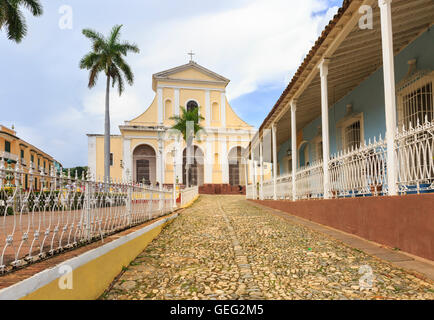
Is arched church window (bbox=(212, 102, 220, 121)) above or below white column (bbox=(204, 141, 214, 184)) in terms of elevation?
above

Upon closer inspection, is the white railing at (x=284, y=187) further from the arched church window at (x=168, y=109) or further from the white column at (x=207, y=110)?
the arched church window at (x=168, y=109)

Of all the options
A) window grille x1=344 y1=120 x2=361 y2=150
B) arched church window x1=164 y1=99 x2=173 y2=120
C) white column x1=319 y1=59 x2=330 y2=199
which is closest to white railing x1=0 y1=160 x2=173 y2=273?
white column x1=319 y1=59 x2=330 y2=199

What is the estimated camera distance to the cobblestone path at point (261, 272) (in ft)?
9.36

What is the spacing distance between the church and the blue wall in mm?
19740

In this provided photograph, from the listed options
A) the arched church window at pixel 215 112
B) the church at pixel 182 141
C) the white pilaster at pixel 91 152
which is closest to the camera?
the church at pixel 182 141

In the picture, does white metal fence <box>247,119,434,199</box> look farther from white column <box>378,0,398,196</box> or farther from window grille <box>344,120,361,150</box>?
window grille <box>344,120,361,150</box>

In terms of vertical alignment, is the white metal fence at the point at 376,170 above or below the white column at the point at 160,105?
Answer: below

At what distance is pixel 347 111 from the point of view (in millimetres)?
9211

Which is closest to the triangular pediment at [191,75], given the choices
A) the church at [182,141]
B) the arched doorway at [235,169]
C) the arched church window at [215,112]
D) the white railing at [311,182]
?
the church at [182,141]

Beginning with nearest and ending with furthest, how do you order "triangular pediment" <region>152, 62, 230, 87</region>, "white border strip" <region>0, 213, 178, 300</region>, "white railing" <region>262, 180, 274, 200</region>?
"white border strip" <region>0, 213, 178, 300</region> < "white railing" <region>262, 180, 274, 200</region> < "triangular pediment" <region>152, 62, 230, 87</region>

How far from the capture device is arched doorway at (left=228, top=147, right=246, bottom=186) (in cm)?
3172

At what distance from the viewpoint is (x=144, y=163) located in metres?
30.1
